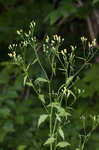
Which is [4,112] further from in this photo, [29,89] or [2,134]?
[29,89]

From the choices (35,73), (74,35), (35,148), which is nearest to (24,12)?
(74,35)

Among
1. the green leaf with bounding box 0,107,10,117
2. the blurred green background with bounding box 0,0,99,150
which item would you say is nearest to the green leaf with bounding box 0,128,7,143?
the blurred green background with bounding box 0,0,99,150

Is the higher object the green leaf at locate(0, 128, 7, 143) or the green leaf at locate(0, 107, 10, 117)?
the green leaf at locate(0, 107, 10, 117)

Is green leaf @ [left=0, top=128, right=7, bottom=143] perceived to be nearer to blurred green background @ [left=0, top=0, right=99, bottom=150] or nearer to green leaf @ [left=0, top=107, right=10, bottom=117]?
blurred green background @ [left=0, top=0, right=99, bottom=150]

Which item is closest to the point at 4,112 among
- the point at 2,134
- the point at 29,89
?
the point at 2,134

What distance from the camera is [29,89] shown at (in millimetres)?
4047

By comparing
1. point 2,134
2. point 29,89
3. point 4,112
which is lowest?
point 2,134

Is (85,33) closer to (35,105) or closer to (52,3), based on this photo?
(52,3)

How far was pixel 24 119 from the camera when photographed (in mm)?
3375

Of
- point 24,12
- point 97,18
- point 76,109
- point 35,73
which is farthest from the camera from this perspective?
point 97,18

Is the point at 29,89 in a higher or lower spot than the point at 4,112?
higher

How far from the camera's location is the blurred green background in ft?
10.4

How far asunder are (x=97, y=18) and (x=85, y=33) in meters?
0.21

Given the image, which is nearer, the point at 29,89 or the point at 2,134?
the point at 2,134
